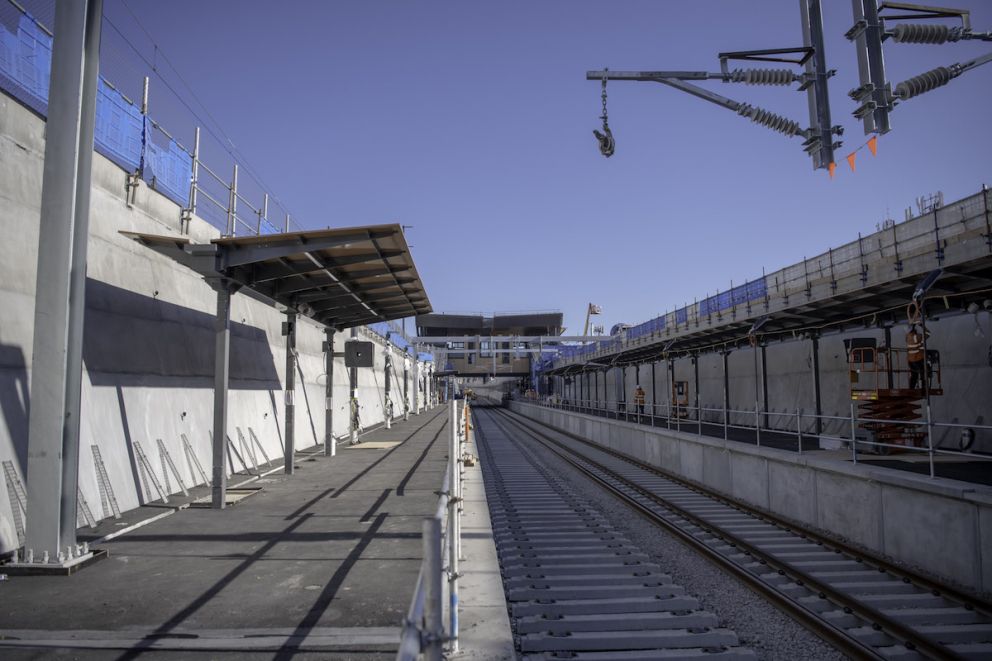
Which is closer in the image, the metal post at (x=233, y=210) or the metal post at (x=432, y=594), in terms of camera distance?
the metal post at (x=432, y=594)

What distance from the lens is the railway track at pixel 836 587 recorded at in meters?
5.89

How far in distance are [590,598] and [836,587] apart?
312 cm

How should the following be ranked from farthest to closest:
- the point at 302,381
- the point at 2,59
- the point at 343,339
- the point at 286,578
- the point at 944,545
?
the point at 343,339
the point at 302,381
the point at 2,59
the point at 944,545
the point at 286,578

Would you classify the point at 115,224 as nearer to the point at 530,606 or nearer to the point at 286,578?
the point at 286,578

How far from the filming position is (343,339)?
97.9 feet

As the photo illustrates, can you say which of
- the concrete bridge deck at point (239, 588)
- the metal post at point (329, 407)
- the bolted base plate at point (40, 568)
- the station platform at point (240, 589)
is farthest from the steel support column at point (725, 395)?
the bolted base plate at point (40, 568)

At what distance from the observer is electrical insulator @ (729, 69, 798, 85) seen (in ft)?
23.7

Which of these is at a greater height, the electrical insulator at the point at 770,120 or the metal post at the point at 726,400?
the electrical insulator at the point at 770,120

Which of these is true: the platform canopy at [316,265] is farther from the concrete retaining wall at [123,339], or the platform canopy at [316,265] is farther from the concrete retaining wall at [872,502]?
the concrete retaining wall at [872,502]

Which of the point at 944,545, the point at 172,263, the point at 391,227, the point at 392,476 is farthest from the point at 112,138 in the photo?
the point at 944,545

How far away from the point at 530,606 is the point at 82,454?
6.65 metres

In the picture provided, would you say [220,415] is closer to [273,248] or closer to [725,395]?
[273,248]

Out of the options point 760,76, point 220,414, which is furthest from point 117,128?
point 760,76

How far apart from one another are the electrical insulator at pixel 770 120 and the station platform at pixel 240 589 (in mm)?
6252
